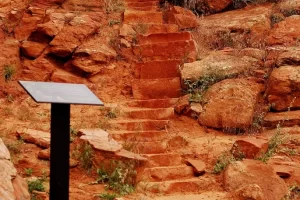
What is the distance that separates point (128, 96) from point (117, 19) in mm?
2291

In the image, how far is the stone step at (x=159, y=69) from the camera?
7875mm

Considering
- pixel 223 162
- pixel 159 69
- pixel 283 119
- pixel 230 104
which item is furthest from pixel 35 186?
pixel 159 69

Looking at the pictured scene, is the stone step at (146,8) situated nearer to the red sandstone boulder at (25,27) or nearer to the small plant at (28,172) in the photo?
the red sandstone boulder at (25,27)

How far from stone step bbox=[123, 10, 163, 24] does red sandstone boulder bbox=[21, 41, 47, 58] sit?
2.02 metres

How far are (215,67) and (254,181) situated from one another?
2669mm

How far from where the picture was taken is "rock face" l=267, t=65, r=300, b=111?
6.63 meters

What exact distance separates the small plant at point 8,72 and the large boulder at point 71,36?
0.74m

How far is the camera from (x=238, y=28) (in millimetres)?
9141

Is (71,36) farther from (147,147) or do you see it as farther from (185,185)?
(185,185)

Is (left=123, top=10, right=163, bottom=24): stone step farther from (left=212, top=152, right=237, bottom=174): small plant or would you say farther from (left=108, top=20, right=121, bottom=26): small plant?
(left=212, top=152, right=237, bottom=174): small plant

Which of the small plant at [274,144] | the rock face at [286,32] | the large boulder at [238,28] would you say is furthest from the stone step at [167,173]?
the rock face at [286,32]

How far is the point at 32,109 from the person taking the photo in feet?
22.4

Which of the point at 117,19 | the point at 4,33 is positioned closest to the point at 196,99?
the point at 117,19

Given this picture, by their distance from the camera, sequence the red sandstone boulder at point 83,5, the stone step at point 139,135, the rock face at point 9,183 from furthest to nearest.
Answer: the red sandstone boulder at point 83,5 → the stone step at point 139,135 → the rock face at point 9,183
